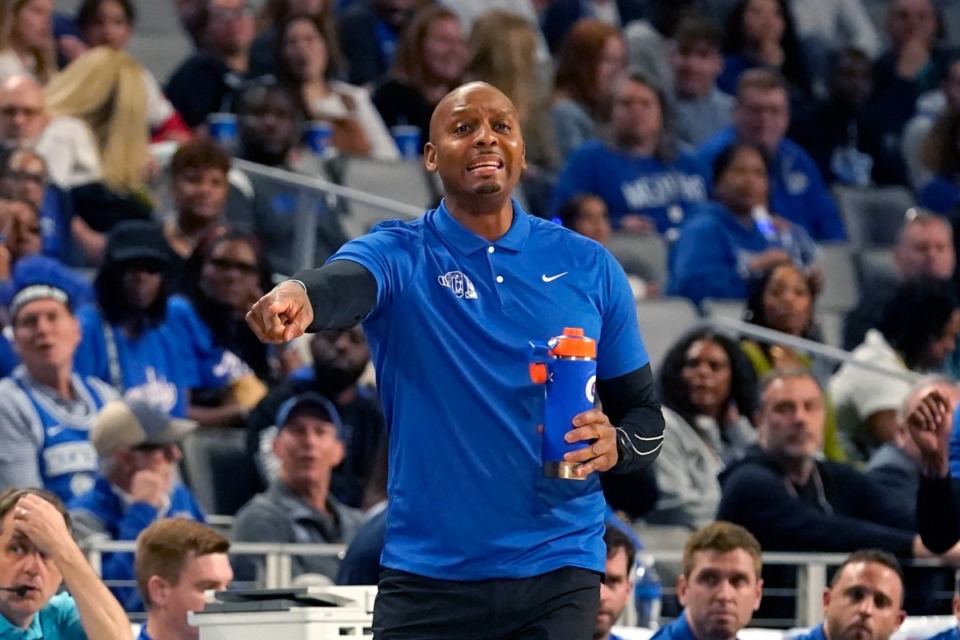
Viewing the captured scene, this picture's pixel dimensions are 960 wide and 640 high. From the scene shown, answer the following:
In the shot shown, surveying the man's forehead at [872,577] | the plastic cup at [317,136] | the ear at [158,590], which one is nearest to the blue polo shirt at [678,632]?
the man's forehead at [872,577]

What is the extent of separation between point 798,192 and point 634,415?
7115 mm

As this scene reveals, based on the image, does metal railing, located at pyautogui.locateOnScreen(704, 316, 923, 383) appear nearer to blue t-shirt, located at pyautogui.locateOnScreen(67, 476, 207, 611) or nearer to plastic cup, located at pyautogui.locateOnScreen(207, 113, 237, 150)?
plastic cup, located at pyautogui.locateOnScreen(207, 113, 237, 150)

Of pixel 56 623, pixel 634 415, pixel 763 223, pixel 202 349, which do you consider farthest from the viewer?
pixel 763 223

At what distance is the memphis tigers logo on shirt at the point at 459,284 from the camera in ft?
12.0

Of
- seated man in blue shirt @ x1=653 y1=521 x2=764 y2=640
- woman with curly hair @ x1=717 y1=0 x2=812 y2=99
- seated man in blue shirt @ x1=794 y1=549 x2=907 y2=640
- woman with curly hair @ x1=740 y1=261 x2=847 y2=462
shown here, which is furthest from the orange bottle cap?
woman with curly hair @ x1=717 y1=0 x2=812 y2=99

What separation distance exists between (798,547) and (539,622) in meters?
3.32

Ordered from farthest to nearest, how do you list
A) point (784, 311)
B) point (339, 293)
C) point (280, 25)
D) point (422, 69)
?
point (422, 69) < point (280, 25) < point (784, 311) < point (339, 293)

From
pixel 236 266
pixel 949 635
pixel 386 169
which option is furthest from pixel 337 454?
pixel 386 169

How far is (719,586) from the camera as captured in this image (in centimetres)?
575

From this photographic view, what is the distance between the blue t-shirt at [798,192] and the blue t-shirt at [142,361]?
3.72m

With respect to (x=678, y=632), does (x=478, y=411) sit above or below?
above

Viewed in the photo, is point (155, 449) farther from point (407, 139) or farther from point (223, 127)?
point (407, 139)

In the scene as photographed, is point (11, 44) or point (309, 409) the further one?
point (11, 44)

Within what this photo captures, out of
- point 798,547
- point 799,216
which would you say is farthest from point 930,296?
point 798,547
